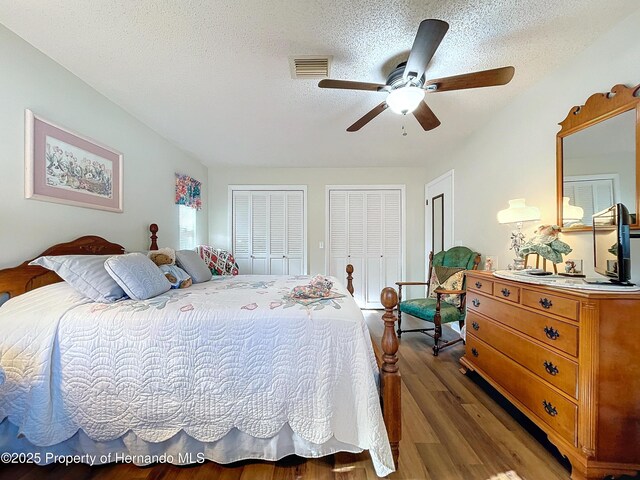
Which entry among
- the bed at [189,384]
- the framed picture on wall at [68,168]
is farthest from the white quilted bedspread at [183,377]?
the framed picture on wall at [68,168]

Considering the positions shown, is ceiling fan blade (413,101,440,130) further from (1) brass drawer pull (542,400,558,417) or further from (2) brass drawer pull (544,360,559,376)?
(1) brass drawer pull (542,400,558,417)

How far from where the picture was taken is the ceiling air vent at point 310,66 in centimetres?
177

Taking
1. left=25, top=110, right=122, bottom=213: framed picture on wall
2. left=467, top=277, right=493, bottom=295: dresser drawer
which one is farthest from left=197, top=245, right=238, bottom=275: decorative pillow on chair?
left=467, top=277, right=493, bottom=295: dresser drawer

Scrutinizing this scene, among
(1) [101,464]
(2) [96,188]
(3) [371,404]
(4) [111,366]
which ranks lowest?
(1) [101,464]

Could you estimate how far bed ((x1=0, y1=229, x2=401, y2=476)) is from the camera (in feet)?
4.30

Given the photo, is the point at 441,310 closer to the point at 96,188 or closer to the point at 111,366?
the point at 111,366

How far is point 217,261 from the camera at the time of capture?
3.59 meters

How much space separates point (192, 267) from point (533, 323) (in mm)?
2710

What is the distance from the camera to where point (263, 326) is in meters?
1.36

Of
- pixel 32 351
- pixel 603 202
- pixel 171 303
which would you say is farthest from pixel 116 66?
pixel 603 202

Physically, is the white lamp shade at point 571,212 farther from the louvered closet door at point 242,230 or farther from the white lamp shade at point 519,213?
the louvered closet door at point 242,230

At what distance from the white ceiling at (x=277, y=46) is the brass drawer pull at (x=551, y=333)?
177 cm

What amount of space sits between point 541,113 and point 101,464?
149 inches

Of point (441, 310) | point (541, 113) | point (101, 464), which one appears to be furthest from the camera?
point (441, 310)
